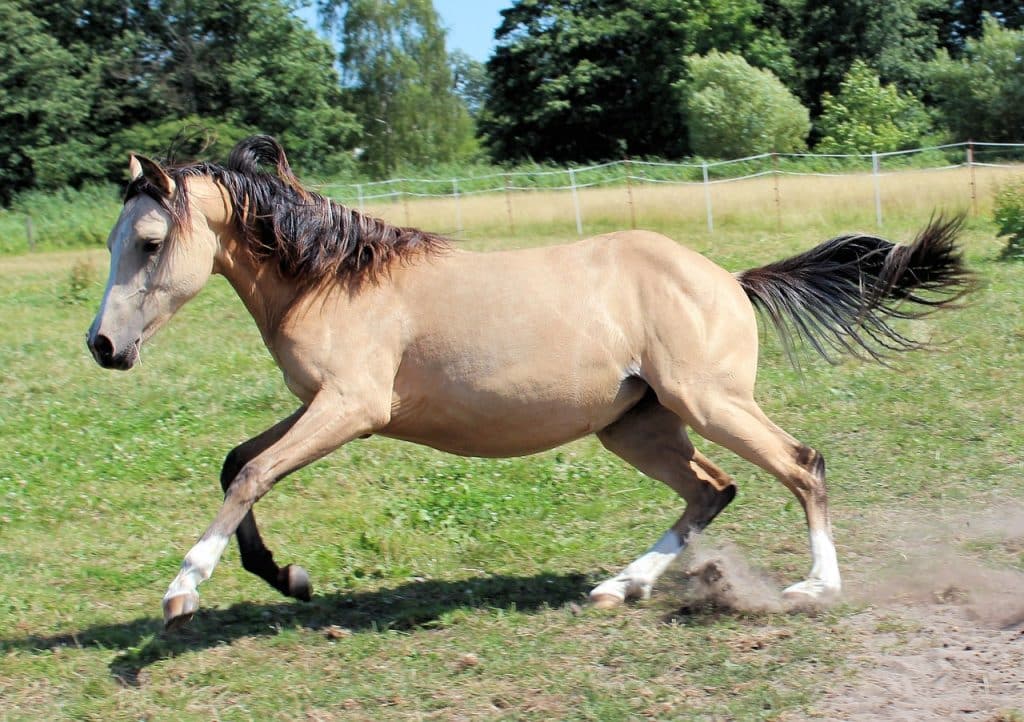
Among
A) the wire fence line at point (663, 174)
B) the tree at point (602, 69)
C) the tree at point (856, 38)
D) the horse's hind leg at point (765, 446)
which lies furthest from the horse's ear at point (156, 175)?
the tree at point (856, 38)

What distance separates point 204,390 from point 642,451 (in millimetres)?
5464

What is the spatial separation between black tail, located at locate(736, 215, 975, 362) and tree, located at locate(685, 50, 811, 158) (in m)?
36.0

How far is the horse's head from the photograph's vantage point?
4875 mm

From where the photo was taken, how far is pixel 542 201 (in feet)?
82.6

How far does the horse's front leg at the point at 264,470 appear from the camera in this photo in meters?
4.54

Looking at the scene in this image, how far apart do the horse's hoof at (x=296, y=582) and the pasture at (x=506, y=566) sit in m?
0.14

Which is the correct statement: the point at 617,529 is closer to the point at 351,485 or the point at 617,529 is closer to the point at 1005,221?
the point at 351,485

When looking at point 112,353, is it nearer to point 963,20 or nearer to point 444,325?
point 444,325

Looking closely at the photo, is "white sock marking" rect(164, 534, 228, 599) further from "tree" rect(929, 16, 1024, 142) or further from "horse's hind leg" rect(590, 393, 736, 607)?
"tree" rect(929, 16, 1024, 142)

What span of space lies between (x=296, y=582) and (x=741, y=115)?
3934cm

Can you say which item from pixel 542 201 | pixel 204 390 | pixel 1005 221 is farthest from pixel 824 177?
pixel 204 390

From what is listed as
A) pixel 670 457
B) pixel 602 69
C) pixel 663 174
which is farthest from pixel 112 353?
pixel 602 69

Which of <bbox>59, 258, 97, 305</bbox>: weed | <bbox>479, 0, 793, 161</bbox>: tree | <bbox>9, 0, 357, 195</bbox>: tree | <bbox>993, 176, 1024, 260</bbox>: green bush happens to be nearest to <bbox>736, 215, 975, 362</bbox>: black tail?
<bbox>993, 176, 1024, 260</bbox>: green bush

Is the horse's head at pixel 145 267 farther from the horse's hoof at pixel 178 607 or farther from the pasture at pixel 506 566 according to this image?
the pasture at pixel 506 566
